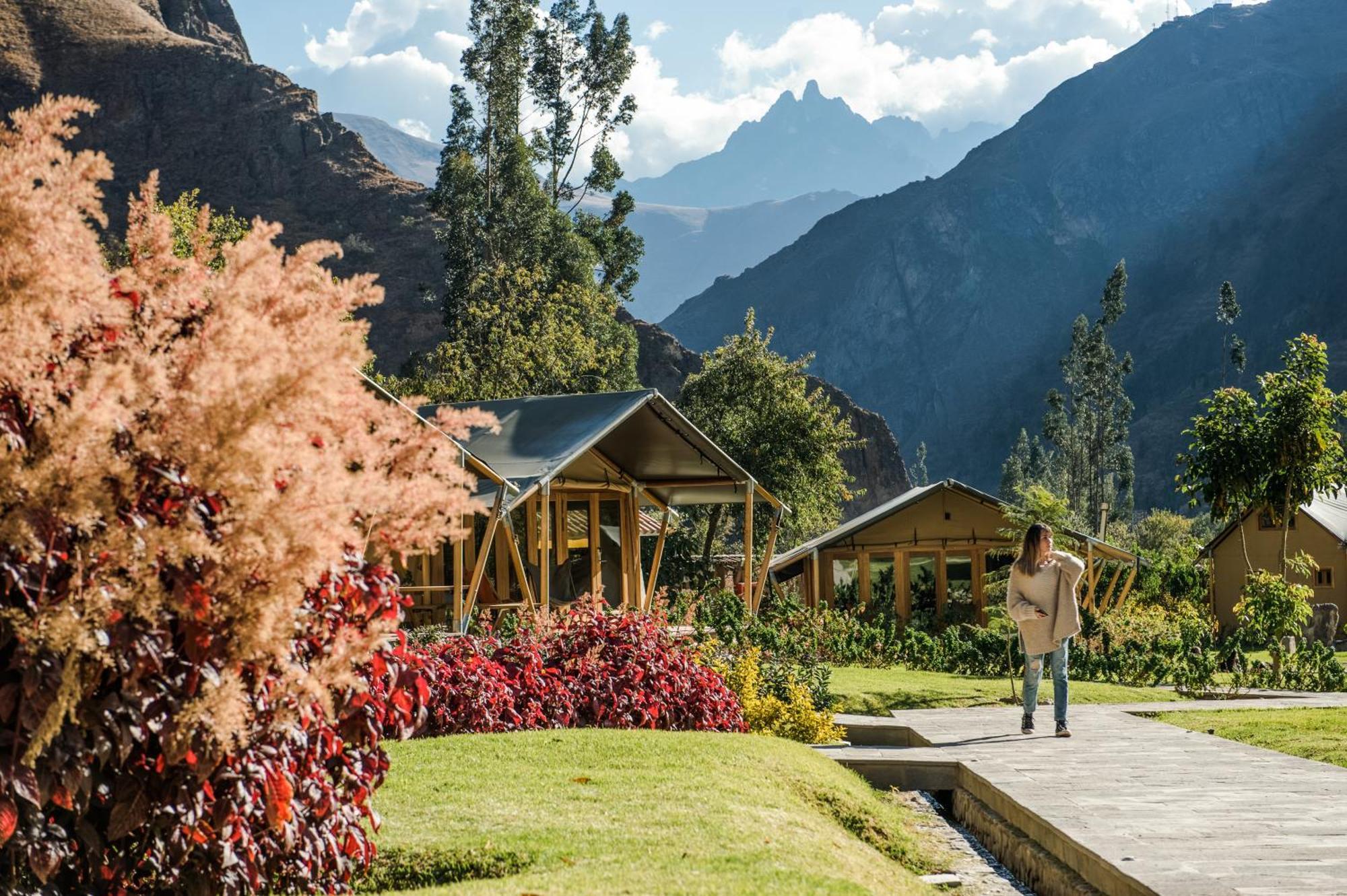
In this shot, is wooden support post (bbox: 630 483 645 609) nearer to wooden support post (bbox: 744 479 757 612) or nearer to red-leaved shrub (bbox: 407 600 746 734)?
wooden support post (bbox: 744 479 757 612)

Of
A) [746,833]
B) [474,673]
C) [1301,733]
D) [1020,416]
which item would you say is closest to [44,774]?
[746,833]

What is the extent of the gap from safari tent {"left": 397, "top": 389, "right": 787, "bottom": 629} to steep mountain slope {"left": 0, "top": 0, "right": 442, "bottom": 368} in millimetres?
50349

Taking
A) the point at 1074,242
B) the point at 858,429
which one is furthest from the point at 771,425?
the point at 1074,242

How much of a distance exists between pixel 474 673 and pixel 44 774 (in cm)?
547

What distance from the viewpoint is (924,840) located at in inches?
265

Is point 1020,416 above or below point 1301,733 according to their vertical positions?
above

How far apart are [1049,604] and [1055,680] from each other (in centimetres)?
59

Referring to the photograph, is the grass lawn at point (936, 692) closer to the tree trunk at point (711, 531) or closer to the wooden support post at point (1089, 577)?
the wooden support post at point (1089, 577)

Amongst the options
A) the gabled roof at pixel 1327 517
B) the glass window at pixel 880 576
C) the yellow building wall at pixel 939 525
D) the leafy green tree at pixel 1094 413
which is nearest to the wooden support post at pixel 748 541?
the yellow building wall at pixel 939 525

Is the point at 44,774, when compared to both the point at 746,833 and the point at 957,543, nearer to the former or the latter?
the point at 746,833

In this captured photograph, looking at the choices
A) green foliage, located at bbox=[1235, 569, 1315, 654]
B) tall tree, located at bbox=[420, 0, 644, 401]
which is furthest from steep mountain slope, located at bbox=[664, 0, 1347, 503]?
green foliage, located at bbox=[1235, 569, 1315, 654]

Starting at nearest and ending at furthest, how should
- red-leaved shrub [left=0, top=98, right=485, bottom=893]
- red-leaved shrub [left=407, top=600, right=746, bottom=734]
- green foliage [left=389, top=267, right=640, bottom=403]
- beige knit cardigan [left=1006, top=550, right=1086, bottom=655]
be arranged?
red-leaved shrub [left=0, top=98, right=485, bottom=893] → red-leaved shrub [left=407, top=600, right=746, bottom=734] → beige knit cardigan [left=1006, top=550, right=1086, bottom=655] → green foliage [left=389, top=267, right=640, bottom=403]

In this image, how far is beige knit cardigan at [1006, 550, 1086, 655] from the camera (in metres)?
9.48

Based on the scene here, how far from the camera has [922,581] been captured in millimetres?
27422
